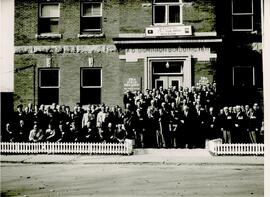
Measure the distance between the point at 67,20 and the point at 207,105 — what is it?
3.09 metres

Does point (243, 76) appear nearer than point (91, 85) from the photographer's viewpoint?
Yes

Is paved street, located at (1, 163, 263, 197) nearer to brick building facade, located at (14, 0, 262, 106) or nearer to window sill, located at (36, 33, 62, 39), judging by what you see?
brick building facade, located at (14, 0, 262, 106)

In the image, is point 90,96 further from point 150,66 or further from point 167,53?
point 167,53

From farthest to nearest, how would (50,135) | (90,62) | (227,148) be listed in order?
1. (90,62)
2. (50,135)
3. (227,148)

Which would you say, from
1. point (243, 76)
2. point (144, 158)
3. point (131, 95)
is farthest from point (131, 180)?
point (243, 76)

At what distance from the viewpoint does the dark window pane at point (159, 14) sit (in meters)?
7.59

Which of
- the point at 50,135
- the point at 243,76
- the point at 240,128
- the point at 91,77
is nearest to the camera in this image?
the point at 240,128

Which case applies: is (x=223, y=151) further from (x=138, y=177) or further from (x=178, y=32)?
(x=178, y=32)

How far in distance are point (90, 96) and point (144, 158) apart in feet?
5.27

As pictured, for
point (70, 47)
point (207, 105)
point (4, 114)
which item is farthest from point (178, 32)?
Result: point (4, 114)

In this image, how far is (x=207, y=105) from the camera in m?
6.94

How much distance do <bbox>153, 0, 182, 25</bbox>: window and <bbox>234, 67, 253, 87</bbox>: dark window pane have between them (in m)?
1.40

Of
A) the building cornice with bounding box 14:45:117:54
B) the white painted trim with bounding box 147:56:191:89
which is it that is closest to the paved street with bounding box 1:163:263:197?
the white painted trim with bounding box 147:56:191:89

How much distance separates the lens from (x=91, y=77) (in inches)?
317
